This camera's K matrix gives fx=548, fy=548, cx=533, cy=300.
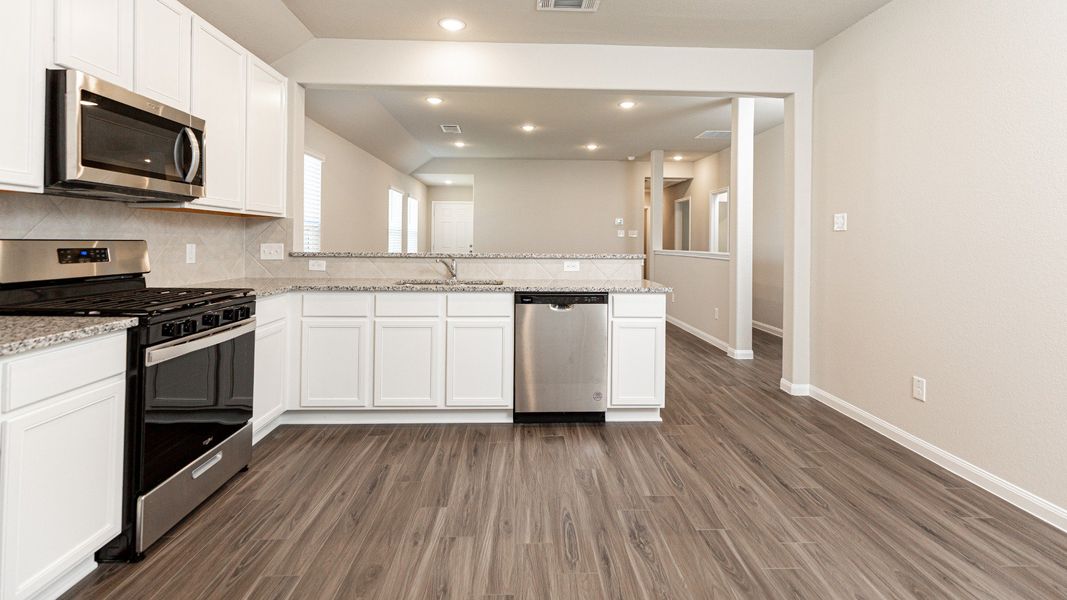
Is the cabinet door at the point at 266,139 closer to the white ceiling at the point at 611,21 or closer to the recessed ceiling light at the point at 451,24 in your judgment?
the white ceiling at the point at 611,21

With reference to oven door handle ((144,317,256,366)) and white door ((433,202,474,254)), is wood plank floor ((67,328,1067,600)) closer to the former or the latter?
oven door handle ((144,317,256,366))

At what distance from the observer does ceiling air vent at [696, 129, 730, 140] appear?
7219mm

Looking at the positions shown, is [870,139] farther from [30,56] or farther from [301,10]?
[30,56]

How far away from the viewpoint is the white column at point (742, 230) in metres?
5.57

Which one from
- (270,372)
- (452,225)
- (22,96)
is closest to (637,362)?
(270,372)

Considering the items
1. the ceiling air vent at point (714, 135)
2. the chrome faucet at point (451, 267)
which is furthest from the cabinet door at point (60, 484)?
the ceiling air vent at point (714, 135)

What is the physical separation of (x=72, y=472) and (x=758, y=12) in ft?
13.3

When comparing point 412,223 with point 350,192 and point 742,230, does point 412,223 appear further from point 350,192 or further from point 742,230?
point 742,230

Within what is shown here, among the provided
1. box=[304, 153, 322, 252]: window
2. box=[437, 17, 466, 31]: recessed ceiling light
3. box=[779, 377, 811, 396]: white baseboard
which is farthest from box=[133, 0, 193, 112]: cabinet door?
box=[779, 377, 811, 396]: white baseboard

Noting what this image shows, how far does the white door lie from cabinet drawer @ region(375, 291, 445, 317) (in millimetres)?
9033

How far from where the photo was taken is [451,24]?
11.8 feet

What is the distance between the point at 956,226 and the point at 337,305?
3.44 meters

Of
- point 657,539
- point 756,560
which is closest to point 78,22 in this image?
point 657,539

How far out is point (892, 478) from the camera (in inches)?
106
